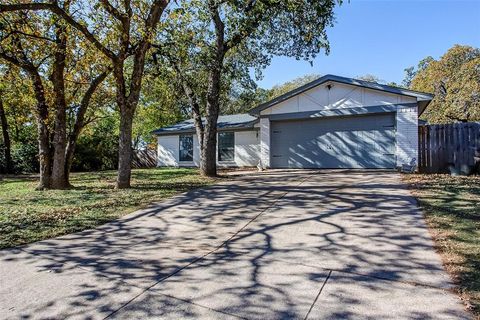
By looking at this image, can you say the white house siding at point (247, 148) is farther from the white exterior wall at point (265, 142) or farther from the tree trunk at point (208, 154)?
the tree trunk at point (208, 154)

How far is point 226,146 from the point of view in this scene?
1881 cm

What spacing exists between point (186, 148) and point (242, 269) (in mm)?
16934

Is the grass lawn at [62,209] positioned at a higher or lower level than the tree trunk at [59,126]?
lower

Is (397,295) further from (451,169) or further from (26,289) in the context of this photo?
(451,169)

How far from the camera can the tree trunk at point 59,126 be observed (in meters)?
9.64

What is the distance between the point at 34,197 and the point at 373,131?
12281 mm

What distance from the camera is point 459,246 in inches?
154

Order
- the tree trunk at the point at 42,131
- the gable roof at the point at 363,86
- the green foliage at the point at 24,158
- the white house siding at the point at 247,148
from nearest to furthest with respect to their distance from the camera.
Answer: the tree trunk at the point at 42,131 < the gable roof at the point at 363,86 < the white house siding at the point at 247,148 < the green foliage at the point at 24,158

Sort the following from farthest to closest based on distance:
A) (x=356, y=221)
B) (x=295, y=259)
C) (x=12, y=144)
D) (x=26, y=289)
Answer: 1. (x=12, y=144)
2. (x=356, y=221)
3. (x=295, y=259)
4. (x=26, y=289)

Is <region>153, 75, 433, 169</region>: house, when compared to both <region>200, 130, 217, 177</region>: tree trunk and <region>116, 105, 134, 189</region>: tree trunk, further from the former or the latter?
<region>116, 105, 134, 189</region>: tree trunk

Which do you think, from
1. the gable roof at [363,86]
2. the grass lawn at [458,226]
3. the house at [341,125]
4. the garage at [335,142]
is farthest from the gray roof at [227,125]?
the grass lawn at [458,226]

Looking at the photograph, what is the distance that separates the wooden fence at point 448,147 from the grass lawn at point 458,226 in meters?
2.60

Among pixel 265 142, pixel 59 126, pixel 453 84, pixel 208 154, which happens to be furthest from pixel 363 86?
A: pixel 453 84

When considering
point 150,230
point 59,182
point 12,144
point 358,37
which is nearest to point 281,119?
point 358,37
